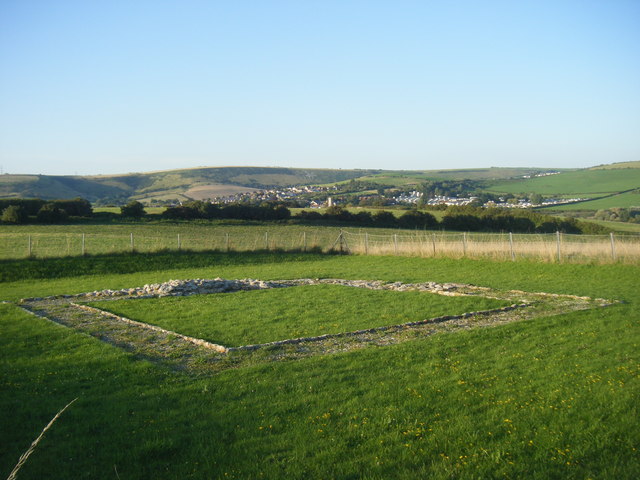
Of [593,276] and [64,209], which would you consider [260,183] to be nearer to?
[64,209]

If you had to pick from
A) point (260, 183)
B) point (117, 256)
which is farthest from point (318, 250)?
point (260, 183)

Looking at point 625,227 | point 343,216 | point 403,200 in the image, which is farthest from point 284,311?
point 403,200

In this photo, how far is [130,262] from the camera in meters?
31.3

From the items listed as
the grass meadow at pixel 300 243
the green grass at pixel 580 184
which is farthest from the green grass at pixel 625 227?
the green grass at pixel 580 184

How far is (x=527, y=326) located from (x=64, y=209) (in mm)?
53575

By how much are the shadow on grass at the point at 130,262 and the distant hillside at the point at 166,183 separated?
78016 millimetres

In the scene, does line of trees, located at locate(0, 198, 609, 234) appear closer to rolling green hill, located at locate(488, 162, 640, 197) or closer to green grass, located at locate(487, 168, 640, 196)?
rolling green hill, located at locate(488, 162, 640, 197)

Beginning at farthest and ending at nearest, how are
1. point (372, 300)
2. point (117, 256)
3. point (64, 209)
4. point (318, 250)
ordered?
point (64, 209) < point (318, 250) < point (117, 256) < point (372, 300)

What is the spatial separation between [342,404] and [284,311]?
338 inches

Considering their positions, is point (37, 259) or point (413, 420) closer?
point (413, 420)

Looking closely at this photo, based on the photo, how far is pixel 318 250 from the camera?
39.6m

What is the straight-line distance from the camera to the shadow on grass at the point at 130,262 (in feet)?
92.0

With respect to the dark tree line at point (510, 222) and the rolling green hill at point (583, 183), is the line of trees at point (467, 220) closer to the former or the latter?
the dark tree line at point (510, 222)

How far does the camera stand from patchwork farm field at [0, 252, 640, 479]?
5766 millimetres
